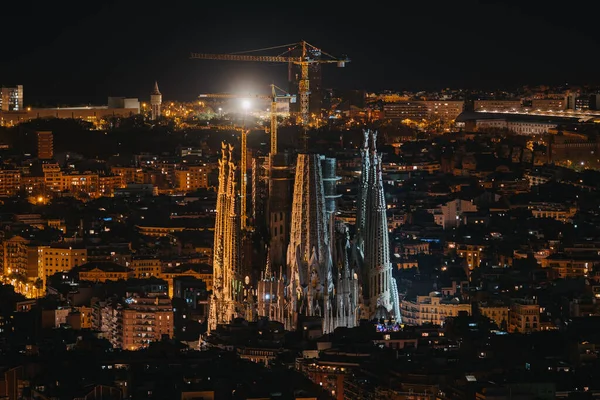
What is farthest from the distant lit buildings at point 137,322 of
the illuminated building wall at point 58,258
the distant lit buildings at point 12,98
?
the distant lit buildings at point 12,98

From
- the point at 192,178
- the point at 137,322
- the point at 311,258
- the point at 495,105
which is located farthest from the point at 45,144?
the point at 311,258

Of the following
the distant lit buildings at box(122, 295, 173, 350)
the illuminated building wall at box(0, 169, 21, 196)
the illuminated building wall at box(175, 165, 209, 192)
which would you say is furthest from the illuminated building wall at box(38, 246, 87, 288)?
the illuminated building wall at box(175, 165, 209, 192)

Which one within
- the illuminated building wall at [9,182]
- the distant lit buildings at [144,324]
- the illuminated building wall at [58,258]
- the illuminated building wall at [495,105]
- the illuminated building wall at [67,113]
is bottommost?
the distant lit buildings at [144,324]

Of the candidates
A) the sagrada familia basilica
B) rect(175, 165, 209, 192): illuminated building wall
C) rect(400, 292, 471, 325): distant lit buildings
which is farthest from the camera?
rect(175, 165, 209, 192): illuminated building wall

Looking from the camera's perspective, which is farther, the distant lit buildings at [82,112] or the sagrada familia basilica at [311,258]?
the distant lit buildings at [82,112]

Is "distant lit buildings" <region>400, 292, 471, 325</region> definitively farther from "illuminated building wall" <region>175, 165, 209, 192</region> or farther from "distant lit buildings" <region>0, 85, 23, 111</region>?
"distant lit buildings" <region>0, 85, 23, 111</region>

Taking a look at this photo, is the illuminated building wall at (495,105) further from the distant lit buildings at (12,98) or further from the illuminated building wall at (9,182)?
the illuminated building wall at (9,182)

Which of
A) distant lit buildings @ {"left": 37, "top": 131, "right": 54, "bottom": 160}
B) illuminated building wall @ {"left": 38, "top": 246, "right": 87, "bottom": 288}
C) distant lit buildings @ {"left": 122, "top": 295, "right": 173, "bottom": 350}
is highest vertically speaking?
distant lit buildings @ {"left": 37, "top": 131, "right": 54, "bottom": 160}

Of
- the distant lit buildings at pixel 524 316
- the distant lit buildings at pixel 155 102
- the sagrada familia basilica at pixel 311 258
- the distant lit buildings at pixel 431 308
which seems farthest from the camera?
the distant lit buildings at pixel 155 102

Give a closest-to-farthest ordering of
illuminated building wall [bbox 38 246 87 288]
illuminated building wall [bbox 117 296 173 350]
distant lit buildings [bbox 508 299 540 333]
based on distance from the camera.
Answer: illuminated building wall [bbox 117 296 173 350] → distant lit buildings [bbox 508 299 540 333] → illuminated building wall [bbox 38 246 87 288]

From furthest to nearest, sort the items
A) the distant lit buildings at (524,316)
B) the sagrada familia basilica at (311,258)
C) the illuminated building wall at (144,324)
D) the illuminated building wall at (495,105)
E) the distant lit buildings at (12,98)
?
1. the illuminated building wall at (495,105)
2. the distant lit buildings at (12,98)
3. the distant lit buildings at (524,316)
4. the illuminated building wall at (144,324)
5. the sagrada familia basilica at (311,258)

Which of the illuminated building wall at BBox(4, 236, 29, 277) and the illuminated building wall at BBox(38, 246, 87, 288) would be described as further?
the illuminated building wall at BBox(4, 236, 29, 277)

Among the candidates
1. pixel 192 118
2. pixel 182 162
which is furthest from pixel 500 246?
pixel 192 118
